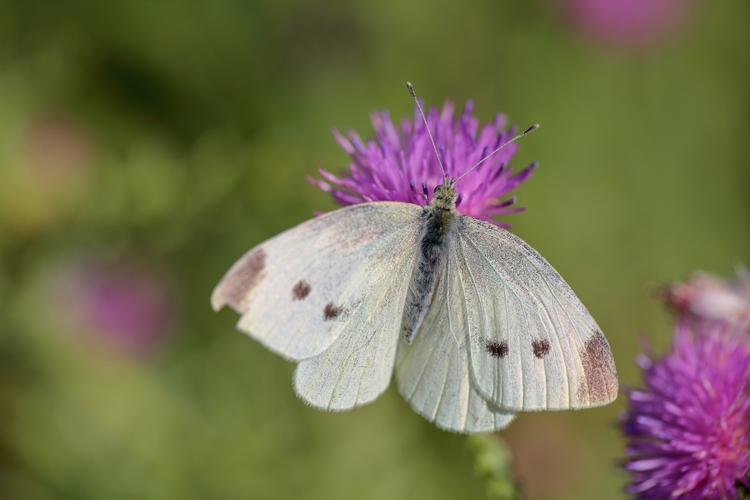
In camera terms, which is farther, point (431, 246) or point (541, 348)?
point (431, 246)

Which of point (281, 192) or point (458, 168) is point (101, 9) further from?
point (458, 168)

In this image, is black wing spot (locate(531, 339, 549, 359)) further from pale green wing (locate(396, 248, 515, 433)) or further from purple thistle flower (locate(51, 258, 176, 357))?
purple thistle flower (locate(51, 258, 176, 357))

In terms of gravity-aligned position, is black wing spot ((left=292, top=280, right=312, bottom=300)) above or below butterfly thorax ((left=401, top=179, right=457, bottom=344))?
below

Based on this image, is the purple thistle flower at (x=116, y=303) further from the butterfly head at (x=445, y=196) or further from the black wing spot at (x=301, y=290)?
the butterfly head at (x=445, y=196)

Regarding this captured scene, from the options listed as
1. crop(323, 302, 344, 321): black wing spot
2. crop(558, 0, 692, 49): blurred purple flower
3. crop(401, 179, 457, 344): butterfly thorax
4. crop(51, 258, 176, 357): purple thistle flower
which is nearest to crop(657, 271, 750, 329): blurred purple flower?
crop(401, 179, 457, 344): butterfly thorax

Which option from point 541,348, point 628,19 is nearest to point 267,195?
point 541,348

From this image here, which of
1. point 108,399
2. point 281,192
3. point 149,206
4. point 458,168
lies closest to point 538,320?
point 458,168

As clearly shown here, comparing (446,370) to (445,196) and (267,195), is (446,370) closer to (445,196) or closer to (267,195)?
(445,196)
